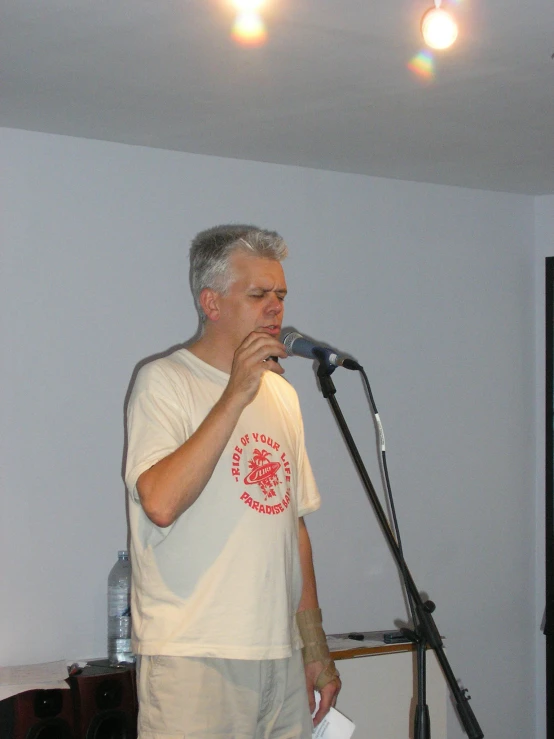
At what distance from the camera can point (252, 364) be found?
167 centimetres

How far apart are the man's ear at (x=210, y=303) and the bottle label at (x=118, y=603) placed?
58.4 inches

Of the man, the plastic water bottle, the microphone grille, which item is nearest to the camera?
the man

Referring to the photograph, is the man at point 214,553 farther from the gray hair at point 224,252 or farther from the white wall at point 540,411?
the white wall at point 540,411

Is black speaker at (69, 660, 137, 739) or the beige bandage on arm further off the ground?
the beige bandage on arm

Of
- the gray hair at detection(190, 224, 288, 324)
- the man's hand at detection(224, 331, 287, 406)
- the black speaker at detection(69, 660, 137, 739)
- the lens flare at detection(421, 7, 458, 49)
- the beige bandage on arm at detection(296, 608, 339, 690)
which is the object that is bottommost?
the black speaker at detection(69, 660, 137, 739)

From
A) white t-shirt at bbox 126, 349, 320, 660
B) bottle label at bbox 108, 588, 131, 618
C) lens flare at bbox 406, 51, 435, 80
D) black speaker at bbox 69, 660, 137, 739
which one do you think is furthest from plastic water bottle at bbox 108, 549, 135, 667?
lens flare at bbox 406, 51, 435, 80

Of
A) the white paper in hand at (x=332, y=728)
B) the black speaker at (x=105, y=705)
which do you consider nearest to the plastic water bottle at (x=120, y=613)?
the black speaker at (x=105, y=705)

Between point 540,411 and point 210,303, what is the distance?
245cm

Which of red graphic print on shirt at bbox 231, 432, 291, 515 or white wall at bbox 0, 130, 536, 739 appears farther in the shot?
white wall at bbox 0, 130, 536, 739

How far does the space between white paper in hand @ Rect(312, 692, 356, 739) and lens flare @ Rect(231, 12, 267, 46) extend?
167 cm

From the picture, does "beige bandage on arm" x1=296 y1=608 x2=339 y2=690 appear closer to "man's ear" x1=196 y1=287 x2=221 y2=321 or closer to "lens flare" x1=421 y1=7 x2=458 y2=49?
"man's ear" x1=196 y1=287 x2=221 y2=321

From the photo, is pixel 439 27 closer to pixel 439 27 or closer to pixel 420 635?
pixel 439 27

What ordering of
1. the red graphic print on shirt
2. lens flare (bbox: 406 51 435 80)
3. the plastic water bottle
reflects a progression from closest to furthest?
1. the red graphic print on shirt
2. lens flare (bbox: 406 51 435 80)
3. the plastic water bottle

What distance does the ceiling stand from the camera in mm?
2184
